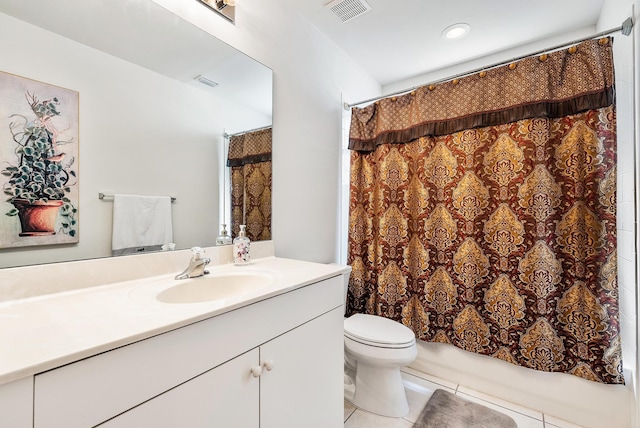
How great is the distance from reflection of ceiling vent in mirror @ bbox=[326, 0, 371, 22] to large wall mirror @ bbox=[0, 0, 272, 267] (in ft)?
2.22

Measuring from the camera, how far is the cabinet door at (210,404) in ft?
2.01

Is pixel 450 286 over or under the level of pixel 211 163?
under

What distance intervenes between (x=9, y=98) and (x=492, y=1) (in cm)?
223

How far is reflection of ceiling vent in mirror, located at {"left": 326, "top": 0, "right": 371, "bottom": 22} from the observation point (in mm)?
1616

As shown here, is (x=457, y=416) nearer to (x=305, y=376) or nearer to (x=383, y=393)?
(x=383, y=393)

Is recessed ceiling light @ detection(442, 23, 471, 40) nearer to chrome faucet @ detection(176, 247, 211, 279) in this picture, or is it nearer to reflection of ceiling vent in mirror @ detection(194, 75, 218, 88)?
reflection of ceiling vent in mirror @ detection(194, 75, 218, 88)

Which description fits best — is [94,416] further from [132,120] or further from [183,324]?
[132,120]

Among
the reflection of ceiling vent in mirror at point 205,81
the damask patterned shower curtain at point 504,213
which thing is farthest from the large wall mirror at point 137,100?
the damask patterned shower curtain at point 504,213

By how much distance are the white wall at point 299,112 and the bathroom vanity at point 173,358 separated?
2.10 ft

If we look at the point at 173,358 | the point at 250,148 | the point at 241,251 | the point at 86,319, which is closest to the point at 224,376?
the point at 173,358

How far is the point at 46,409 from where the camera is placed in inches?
19.2

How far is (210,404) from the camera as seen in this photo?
73 cm

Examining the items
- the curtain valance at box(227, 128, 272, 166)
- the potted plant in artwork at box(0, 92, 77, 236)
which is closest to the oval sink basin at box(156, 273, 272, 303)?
the potted plant in artwork at box(0, 92, 77, 236)

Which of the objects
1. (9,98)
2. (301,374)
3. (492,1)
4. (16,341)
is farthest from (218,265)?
(492,1)
